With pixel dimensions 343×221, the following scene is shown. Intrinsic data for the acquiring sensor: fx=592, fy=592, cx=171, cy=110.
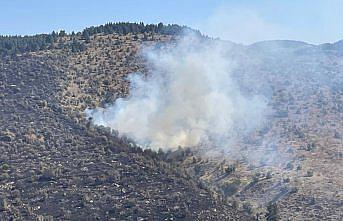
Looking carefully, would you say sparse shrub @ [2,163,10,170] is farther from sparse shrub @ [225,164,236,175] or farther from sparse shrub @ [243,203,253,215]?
sparse shrub @ [225,164,236,175]

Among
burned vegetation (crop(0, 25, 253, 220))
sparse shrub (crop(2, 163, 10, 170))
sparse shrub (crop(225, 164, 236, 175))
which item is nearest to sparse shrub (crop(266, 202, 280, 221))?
burned vegetation (crop(0, 25, 253, 220))

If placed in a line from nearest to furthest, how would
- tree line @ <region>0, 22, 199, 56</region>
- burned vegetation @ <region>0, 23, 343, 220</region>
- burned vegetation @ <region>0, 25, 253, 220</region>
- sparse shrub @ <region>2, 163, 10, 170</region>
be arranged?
1. burned vegetation @ <region>0, 25, 253, 220</region>
2. burned vegetation @ <region>0, 23, 343, 220</region>
3. sparse shrub @ <region>2, 163, 10, 170</region>
4. tree line @ <region>0, 22, 199, 56</region>

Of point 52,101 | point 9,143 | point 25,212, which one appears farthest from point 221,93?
point 25,212

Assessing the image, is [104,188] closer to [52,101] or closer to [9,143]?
[9,143]

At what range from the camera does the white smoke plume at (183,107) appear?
3071 inches

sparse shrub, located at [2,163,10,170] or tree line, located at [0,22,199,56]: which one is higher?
tree line, located at [0,22,199,56]

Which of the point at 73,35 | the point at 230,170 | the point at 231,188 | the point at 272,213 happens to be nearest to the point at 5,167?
the point at 231,188

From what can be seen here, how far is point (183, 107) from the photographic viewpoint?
84500 millimetres

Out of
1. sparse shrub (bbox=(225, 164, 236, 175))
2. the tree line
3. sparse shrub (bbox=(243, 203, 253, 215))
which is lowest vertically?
sparse shrub (bbox=(243, 203, 253, 215))

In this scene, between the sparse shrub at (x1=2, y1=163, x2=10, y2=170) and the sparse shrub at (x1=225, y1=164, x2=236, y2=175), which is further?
the sparse shrub at (x1=225, y1=164, x2=236, y2=175)

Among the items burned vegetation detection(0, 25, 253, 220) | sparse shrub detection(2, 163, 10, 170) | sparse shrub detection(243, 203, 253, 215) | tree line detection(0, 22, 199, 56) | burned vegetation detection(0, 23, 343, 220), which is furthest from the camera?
tree line detection(0, 22, 199, 56)

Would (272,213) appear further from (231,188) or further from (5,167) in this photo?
(5,167)

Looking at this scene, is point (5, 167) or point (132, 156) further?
point (132, 156)

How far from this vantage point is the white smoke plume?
78000mm
